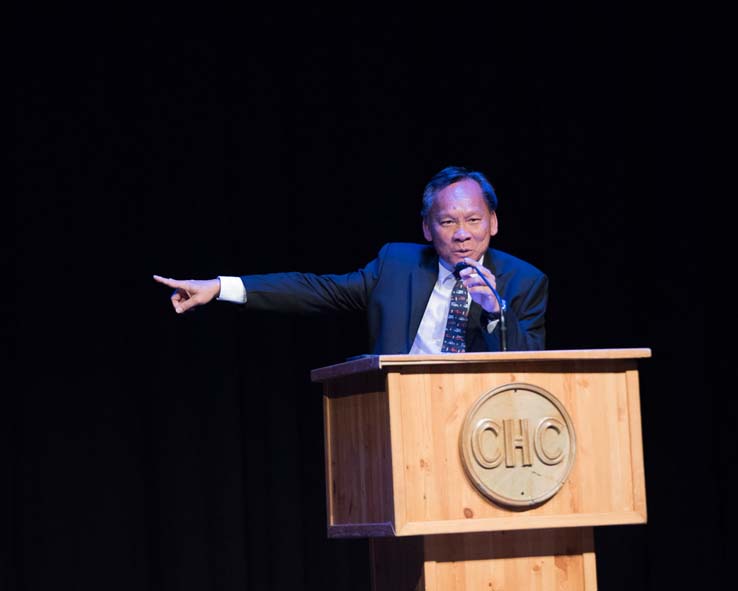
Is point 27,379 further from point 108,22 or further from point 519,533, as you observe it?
point 519,533

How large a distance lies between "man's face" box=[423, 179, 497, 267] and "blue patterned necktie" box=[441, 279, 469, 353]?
101 millimetres

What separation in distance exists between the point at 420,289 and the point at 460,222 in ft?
0.71

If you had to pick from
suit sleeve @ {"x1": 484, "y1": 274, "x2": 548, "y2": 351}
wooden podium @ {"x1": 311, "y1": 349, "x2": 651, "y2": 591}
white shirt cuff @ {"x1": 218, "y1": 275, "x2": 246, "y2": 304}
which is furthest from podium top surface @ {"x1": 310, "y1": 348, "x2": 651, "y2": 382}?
white shirt cuff @ {"x1": 218, "y1": 275, "x2": 246, "y2": 304}

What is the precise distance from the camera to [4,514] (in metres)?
4.20

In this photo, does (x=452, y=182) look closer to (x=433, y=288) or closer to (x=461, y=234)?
(x=461, y=234)

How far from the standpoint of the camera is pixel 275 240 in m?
4.64

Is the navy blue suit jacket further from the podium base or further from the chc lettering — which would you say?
the podium base

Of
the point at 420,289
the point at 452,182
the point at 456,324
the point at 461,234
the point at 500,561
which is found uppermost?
the point at 452,182

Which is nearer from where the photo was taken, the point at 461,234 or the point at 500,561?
the point at 500,561

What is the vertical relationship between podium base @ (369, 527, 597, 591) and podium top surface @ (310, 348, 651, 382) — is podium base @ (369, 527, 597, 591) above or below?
below

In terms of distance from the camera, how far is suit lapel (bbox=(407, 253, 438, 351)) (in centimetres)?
332

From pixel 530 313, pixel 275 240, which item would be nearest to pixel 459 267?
pixel 530 313

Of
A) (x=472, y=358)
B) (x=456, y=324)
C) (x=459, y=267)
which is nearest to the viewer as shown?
(x=472, y=358)

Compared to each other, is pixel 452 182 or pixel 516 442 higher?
pixel 452 182
